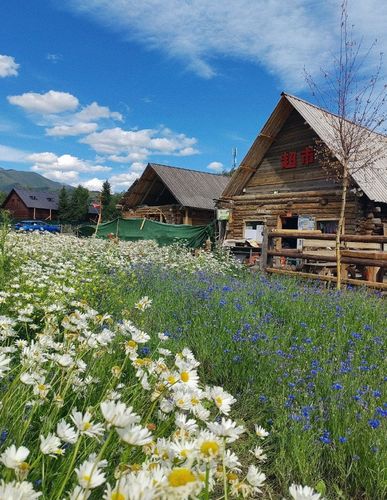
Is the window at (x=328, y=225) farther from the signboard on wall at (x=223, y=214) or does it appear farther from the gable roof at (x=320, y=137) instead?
the signboard on wall at (x=223, y=214)

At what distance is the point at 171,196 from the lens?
29.4 meters

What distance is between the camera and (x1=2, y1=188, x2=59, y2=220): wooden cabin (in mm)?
72938

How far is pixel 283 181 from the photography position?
1823cm

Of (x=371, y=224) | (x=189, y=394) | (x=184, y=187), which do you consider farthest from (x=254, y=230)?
(x=189, y=394)

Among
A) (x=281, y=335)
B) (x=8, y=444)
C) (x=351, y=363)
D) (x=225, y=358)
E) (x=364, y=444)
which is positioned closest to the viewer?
(x=8, y=444)

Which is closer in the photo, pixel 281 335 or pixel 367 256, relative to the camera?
pixel 281 335

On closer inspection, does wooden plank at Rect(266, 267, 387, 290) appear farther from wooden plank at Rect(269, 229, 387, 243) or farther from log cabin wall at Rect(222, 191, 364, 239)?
log cabin wall at Rect(222, 191, 364, 239)

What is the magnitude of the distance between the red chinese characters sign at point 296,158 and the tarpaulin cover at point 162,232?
503cm

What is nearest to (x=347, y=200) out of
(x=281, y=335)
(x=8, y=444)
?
(x=281, y=335)

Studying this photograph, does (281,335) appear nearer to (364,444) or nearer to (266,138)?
(364,444)

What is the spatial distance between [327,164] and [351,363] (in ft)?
44.7

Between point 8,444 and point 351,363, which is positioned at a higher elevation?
point 8,444

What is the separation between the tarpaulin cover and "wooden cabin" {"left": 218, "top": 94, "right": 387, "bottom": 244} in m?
1.50

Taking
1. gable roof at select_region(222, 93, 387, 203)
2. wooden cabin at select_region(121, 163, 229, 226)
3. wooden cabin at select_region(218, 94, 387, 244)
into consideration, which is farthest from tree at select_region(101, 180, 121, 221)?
gable roof at select_region(222, 93, 387, 203)
